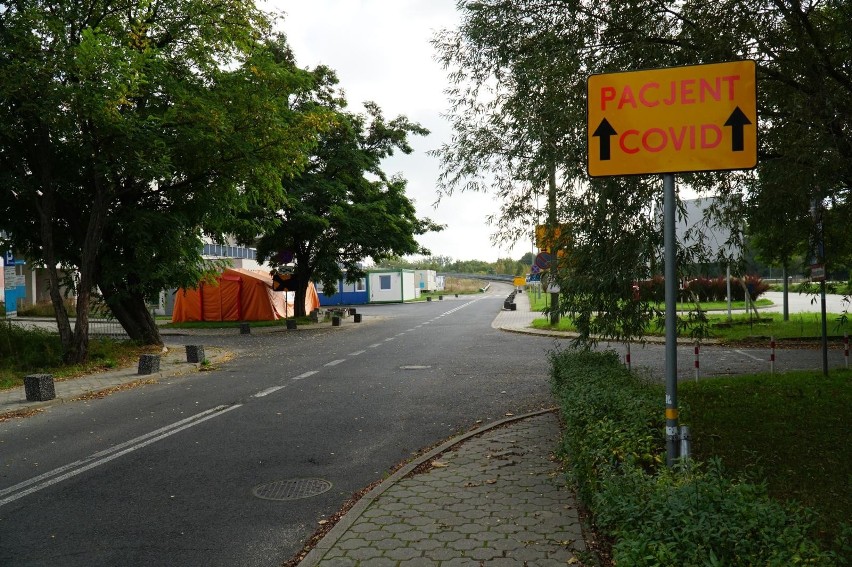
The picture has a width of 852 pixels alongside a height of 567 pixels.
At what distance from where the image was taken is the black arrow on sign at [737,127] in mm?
→ 3584

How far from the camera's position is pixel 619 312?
280 inches

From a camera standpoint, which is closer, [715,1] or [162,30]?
[715,1]

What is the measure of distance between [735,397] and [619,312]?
3.15 meters

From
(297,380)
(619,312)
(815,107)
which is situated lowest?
(297,380)

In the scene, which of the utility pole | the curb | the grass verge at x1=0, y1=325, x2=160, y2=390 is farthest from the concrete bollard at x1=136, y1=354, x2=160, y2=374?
the utility pole

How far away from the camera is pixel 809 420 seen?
745cm

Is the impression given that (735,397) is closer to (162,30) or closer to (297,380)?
(297,380)

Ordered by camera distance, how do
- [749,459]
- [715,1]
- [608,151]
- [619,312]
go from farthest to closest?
[619,312] → [715,1] → [749,459] → [608,151]

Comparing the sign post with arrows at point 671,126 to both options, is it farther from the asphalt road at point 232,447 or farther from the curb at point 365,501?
the asphalt road at point 232,447

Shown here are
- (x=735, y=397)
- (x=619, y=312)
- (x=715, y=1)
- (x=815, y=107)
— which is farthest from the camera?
(x=735, y=397)

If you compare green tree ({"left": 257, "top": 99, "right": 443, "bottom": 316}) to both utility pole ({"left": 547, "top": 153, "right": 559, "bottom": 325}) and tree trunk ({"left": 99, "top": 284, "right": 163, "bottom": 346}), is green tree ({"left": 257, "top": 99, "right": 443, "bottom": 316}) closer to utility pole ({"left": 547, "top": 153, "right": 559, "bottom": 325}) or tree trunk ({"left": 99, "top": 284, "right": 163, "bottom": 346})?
tree trunk ({"left": 99, "top": 284, "right": 163, "bottom": 346})

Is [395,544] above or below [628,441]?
below

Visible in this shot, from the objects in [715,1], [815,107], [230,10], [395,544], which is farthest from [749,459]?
[230,10]

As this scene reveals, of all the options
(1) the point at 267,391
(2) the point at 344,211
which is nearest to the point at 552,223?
(1) the point at 267,391
